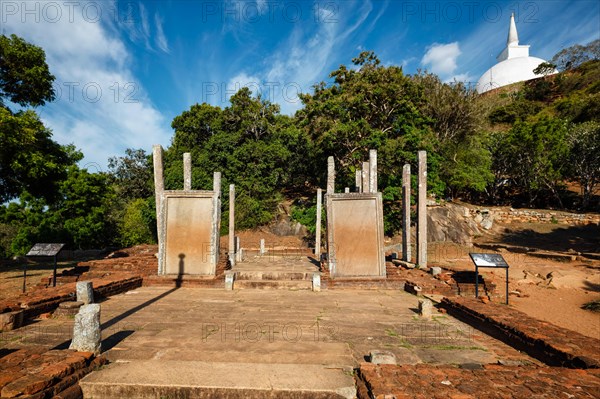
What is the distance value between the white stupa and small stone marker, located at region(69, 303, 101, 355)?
6548 cm

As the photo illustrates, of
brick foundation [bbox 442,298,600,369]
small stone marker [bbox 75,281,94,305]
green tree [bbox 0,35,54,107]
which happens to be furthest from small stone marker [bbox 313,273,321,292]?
green tree [bbox 0,35,54,107]

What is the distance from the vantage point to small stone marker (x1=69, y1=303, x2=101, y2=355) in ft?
12.2

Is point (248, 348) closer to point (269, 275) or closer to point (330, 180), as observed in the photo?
point (269, 275)

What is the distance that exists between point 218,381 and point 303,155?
2540cm

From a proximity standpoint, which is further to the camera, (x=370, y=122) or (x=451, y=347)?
(x=370, y=122)

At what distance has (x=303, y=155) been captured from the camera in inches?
1097

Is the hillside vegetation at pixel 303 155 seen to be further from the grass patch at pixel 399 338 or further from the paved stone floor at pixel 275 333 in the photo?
the grass patch at pixel 399 338

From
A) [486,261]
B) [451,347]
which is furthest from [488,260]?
[451,347]

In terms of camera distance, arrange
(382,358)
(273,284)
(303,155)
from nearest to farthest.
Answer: (382,358), (273,284), (303,155)

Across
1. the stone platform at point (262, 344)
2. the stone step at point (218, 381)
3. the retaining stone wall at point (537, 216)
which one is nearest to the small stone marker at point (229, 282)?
the stone platform at point (262, 344)

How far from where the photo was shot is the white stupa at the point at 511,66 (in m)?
55.2

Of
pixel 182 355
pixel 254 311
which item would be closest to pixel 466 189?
pixel 254 311

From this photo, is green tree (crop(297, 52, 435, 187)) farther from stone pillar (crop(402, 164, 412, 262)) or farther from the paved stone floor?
the paved stone floor

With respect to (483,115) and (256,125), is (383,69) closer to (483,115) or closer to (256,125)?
(256,125)
